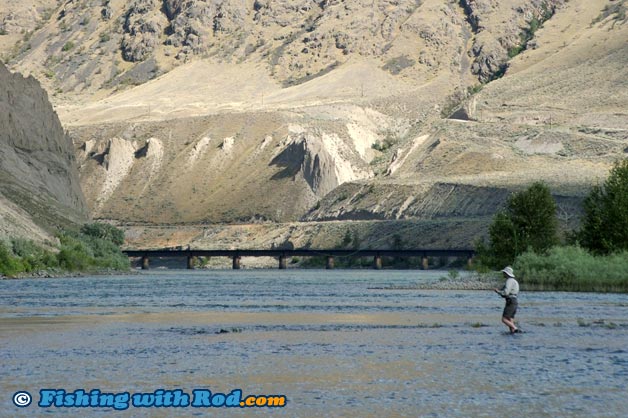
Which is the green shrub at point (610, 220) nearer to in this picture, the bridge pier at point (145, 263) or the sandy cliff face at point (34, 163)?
the sandy cliff face at point (34, 163)

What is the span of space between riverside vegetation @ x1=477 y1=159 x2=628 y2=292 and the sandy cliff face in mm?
42146

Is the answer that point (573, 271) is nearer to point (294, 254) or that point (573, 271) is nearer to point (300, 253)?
point (300, 253)

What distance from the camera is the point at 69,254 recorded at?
340 ft

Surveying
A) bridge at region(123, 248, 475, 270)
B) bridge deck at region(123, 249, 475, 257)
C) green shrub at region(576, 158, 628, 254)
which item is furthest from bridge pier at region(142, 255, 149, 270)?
green shrub at region(576, 158, 628, 254)

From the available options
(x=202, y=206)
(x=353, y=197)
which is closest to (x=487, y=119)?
(x=353, y=197)

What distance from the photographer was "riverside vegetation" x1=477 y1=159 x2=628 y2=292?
69438 mm

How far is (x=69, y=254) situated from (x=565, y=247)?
44533 millimetres

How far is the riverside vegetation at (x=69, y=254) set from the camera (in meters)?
93.6

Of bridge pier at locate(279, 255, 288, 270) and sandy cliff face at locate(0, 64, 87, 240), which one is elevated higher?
sandy cliff face at locate(0, 64, 87, 240)

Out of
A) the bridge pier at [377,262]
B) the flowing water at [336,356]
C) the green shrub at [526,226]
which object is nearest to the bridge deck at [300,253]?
the bridge pier at [377,262]

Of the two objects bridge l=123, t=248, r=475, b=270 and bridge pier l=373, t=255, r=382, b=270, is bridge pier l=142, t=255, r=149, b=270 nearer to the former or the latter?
bridge l=123, t=248, r=475, b=270

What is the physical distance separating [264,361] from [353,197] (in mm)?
147063

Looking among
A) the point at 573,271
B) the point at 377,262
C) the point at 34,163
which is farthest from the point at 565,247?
the point at 377,262

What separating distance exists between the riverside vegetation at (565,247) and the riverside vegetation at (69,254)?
3331 centimetres
